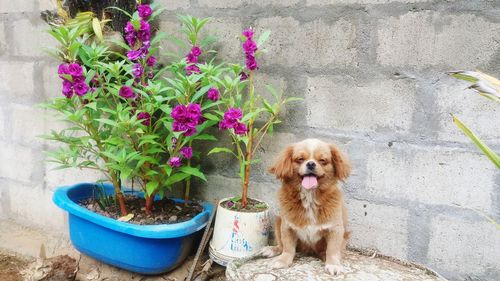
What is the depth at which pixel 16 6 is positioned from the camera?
10.6 ft

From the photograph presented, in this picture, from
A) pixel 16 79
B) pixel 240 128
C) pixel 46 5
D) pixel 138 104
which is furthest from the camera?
pixel 16 79

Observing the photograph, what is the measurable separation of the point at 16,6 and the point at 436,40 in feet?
9.71

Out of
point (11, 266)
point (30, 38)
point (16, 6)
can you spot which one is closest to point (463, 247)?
point (11, 266)

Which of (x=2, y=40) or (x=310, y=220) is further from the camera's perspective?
(x=2, y=40)

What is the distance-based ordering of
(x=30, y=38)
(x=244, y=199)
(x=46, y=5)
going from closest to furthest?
(x=244, y=199)
(x=46, y=5)
(x=30, y=38)

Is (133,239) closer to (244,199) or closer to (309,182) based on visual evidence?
(244,199)

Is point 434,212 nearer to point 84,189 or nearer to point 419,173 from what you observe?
point 419,173

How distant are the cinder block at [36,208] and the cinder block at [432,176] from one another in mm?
2395

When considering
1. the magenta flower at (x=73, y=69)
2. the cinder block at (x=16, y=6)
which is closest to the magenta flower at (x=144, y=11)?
the magenta flower at (x=73, y=69)

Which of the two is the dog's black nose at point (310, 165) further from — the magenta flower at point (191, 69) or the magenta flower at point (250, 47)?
the magenta flower at point (191, 69)

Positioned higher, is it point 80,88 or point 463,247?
point 80,88

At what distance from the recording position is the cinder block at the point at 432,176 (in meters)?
1.92

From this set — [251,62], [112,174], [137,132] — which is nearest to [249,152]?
[251,62]

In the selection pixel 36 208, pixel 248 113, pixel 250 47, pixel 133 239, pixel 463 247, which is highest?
→ pixel 250 47
